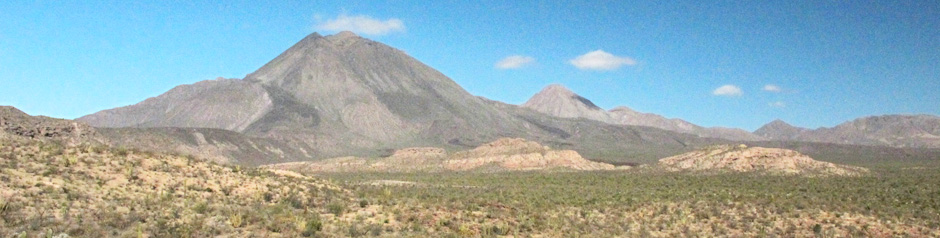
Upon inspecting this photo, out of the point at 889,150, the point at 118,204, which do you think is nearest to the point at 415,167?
the point at 118,204

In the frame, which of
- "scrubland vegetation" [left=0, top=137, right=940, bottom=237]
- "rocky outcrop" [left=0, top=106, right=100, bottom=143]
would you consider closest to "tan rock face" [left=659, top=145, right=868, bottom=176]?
"scrubland vegetation" [left=0, top=137, right=940, bottom=237]

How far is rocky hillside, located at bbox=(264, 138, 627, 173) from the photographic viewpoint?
97.0 metres

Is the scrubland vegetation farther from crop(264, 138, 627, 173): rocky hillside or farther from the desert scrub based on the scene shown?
crop(264, 138, 627, 173): rocky hillside

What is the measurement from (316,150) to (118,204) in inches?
6454

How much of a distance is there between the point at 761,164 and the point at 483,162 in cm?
3988

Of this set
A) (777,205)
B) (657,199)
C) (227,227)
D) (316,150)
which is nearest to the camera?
(227,227)

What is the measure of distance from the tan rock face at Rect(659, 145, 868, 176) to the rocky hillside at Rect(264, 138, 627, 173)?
15.0 meters

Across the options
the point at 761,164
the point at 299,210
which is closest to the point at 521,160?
the point at 761,164

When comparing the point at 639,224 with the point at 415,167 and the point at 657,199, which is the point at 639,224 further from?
the point at 415,167

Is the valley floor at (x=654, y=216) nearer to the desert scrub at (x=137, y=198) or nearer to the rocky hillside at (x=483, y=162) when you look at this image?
the desert scrub at (x=137, y=198)

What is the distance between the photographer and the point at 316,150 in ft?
597

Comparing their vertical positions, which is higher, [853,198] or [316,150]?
[316,150]

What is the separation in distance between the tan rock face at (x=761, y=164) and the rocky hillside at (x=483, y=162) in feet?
49.3

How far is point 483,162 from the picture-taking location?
336 ft
